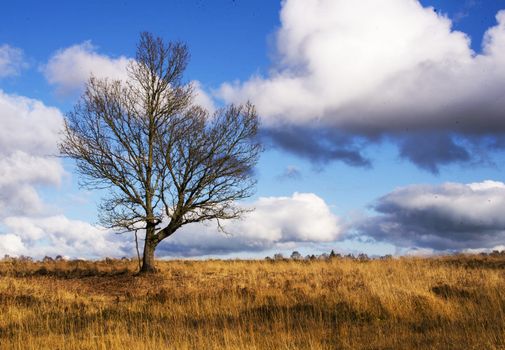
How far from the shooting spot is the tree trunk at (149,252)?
23.7 metres

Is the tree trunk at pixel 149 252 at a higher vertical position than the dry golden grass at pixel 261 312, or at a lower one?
higher

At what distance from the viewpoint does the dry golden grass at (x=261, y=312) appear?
962cm

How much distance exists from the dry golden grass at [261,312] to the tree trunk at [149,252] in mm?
2311

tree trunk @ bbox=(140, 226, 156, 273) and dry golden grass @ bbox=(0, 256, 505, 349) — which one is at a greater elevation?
tree trunk @ bbox=(140, 226, 156, 273)

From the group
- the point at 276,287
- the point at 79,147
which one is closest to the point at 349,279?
the point at 276,287

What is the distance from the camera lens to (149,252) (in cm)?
2384

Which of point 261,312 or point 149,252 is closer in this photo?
point 261,312

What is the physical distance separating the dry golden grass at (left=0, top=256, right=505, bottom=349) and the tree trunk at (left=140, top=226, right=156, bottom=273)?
2311mm

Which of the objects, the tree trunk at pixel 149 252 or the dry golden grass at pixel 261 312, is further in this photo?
the tree trunk at pixel 149 252

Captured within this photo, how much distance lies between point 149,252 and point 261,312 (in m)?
12.0

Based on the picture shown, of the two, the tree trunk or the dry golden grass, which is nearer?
the dry golden grass

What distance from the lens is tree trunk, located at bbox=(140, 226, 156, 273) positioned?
23.7m

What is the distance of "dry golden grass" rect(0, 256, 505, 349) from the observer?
379 inches

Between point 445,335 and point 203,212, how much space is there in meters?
Result: 15.8
